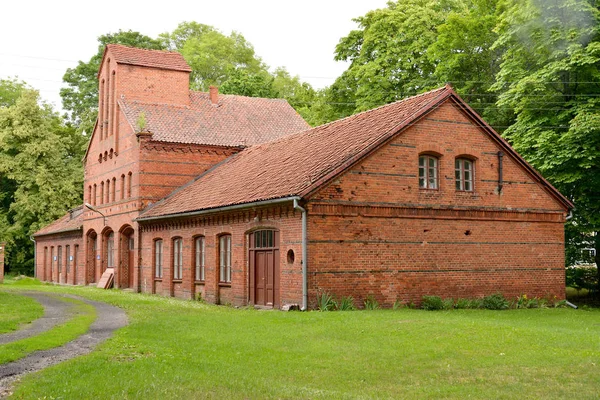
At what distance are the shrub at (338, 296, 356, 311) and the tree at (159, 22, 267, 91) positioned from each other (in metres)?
42.0

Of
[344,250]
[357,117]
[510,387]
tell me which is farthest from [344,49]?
[510,387]

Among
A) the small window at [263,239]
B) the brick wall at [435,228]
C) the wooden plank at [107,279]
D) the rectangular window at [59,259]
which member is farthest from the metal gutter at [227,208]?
the rectangular window at [59,259]

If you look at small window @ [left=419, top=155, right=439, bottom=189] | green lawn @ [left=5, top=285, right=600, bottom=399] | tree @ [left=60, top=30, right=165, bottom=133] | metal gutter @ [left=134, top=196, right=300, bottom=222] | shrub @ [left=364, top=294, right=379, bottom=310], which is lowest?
green lawn @ [left=5, top=285, right=600, bottom=399]

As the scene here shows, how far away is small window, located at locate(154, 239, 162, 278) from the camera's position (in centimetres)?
3061

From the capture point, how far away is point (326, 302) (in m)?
19.6

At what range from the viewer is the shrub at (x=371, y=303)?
2020 centimetres

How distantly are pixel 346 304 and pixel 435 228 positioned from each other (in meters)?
4.11

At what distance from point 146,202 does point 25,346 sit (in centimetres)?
1996

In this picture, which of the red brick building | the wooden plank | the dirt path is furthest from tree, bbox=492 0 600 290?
the wooden plank

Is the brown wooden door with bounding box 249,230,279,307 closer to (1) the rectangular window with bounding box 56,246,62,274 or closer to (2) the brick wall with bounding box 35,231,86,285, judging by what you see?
(2) the brick wall with bounding box 35,231,86,285

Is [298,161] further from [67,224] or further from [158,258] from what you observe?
[67,224]

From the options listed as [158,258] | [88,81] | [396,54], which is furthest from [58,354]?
[88,81]

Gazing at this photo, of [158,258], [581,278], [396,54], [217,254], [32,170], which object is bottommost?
[581,278]

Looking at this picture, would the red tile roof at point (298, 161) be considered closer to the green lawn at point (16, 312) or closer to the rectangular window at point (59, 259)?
the green lawn at point (16, 312)
